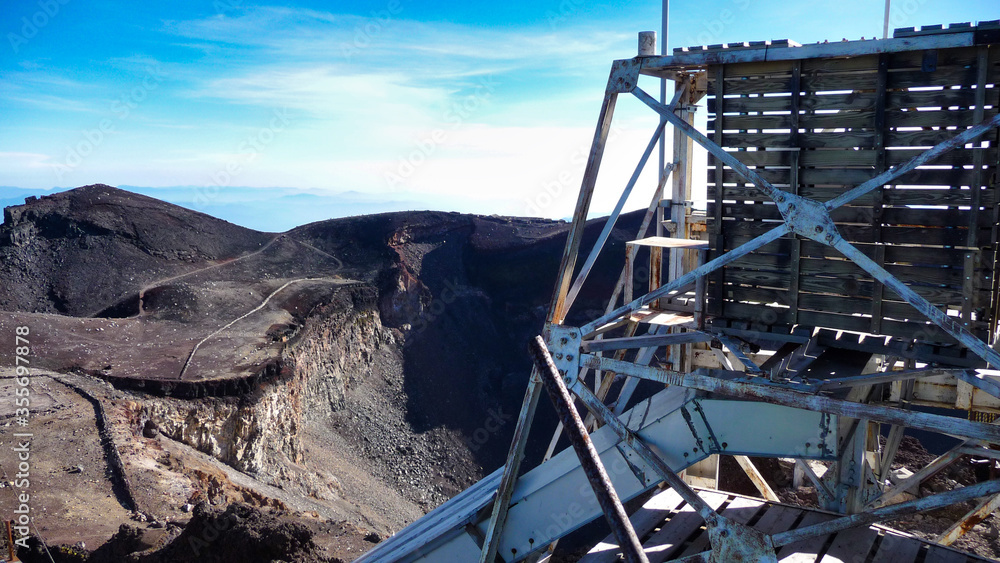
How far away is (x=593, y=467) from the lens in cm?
404

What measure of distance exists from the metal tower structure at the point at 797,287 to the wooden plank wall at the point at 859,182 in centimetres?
1

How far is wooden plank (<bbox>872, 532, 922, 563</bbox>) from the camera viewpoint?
211 inches

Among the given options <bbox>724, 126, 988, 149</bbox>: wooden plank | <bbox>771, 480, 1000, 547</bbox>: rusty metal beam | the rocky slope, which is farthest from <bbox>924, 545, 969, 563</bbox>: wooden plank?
the rocky slope

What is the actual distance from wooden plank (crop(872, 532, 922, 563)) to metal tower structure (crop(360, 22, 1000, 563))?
7 cm

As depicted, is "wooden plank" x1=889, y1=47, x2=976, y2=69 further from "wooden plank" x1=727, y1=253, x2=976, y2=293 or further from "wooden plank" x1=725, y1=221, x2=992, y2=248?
"wooden plank" x1=727, y1=253, x2=976, y2=293

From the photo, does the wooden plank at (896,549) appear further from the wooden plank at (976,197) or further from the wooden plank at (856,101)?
the wooden plank at (856,101)

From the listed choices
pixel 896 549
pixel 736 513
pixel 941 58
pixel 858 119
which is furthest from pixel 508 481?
pixel 941 58

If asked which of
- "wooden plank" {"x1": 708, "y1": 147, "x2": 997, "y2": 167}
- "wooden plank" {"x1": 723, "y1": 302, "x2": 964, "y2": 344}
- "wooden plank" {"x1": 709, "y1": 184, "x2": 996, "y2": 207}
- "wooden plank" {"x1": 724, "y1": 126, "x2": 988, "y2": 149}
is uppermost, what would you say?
"wooden plank" {"x1": 724, "y1": 126, "x2": 988, "y2": 149}

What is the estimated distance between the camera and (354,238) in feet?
92.7

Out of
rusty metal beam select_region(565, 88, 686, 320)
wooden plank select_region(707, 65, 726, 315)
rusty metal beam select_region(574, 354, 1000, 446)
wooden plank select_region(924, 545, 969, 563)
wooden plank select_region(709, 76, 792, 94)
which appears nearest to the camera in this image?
rusty metal beam select_region(574, 354, 1000, 446)

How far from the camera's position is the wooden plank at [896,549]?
5.36 metres

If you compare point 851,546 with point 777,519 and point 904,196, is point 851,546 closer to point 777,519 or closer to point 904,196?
point 777,519

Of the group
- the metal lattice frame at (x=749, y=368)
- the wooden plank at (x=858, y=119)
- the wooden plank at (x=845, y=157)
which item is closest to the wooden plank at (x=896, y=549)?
the metal lattice frame at (x=749, y=368)

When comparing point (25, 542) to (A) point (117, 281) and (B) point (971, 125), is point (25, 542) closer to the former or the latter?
(B) point (971, 125)
